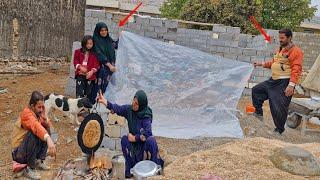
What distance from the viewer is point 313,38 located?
13633 millimetres

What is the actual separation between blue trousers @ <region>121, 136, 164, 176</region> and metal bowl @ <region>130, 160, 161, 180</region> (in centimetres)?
16

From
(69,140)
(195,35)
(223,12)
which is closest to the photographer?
(69,140)

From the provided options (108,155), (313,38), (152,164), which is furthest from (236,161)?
(313,38)

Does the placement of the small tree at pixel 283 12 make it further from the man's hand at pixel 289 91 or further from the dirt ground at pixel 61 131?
the man's hand at pixel 289 91

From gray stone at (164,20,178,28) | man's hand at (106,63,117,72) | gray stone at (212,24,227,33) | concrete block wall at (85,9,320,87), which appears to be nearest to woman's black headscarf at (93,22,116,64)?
man's hand at (106,63,117,72)

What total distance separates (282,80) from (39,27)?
22.9 feet

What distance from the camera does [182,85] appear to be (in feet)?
19.8

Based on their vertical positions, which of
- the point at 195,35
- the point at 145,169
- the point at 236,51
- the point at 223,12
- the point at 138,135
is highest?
the point at 223,12

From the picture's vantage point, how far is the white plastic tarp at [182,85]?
5.93m

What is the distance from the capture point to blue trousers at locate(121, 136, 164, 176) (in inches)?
175

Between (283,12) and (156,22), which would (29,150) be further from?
(283,12)

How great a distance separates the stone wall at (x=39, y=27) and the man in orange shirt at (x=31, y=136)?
6.63m

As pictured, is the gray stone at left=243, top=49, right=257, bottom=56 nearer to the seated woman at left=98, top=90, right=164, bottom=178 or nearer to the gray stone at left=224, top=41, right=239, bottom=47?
the gray stone at left=224, top=41, right=239, bottom=47

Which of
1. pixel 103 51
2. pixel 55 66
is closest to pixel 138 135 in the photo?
pixel 103 51
